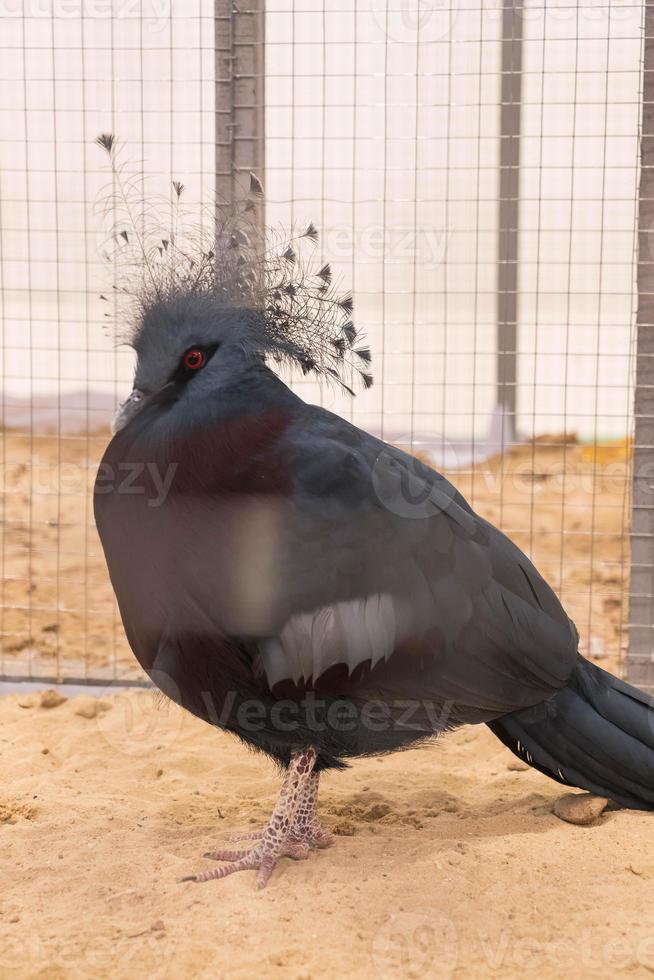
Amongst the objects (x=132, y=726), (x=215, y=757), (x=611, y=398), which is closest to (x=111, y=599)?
(x=132, y=726)

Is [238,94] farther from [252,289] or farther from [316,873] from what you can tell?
[316,873]

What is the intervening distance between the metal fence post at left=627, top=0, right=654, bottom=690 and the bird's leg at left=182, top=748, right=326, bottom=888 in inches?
60.0

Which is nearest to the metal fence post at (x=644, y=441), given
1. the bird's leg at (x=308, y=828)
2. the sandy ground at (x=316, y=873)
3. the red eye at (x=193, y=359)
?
the sandy ground at (x=316, y=873)

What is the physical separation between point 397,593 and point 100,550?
2.61 meters

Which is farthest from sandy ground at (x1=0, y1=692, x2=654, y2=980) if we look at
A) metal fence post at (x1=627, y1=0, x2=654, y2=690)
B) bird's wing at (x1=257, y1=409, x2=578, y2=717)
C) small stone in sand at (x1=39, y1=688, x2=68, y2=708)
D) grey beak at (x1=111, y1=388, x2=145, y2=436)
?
grey beak at (x1=111, y1=388, x2=145, y2=436)

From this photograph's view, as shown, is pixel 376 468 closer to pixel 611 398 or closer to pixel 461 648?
pixel 461 648

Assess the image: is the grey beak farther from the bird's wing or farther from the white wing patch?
the white wing patch

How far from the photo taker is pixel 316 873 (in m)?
2.33

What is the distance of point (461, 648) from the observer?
2.38m

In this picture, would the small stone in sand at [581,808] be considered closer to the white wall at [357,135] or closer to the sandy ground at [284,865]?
the sandy ground at [284,865]

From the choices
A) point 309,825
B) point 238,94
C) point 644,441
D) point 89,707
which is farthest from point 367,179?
point 309,825

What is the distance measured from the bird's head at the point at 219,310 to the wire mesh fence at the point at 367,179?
1.31 feet

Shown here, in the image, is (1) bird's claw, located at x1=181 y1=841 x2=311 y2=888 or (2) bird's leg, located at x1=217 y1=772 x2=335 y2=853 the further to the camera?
(2) bird's leg, located at x1=217 y1=772 x2=335 y2=853

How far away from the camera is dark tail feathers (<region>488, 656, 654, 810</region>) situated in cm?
255
